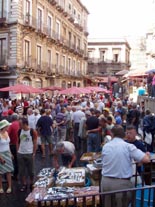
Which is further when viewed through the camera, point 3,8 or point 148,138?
point 3,8

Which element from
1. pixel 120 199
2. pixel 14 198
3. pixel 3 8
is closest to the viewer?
pixel 120 199

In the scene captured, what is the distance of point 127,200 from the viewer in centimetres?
439

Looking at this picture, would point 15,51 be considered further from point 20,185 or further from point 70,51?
point 20,185

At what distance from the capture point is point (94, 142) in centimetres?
1005

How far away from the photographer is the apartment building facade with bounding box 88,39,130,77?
62.1 metres

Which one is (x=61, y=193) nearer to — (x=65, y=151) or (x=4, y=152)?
(x=65, y=151)

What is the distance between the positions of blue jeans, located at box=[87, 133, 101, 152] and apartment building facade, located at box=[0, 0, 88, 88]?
57.9 feet

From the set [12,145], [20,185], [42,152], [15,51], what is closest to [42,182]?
[20,185]

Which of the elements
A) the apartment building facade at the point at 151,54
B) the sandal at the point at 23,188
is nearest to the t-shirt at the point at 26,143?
the sandal at the point at 23,188

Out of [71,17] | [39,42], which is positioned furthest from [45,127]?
[71,17]

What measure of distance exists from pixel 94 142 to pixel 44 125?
1671 millimetres

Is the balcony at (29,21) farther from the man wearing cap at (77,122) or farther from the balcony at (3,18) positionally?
the man wearing cap at (77,122)

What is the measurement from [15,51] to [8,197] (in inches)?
834

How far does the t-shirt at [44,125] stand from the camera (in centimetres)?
1040
